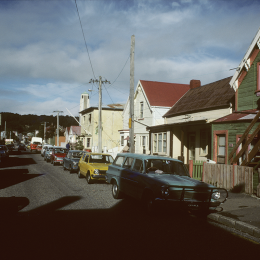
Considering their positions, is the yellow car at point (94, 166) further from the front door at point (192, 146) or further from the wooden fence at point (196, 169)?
the front door at point (192, 146)

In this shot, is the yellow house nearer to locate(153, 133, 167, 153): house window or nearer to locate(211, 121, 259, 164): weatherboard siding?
locate(153, 133, 167, 153): house window

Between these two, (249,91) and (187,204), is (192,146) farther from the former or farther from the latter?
(187,204)

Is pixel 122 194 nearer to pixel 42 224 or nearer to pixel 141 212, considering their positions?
pixel 141 212

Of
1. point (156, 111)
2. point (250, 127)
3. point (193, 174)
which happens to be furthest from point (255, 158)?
point (156, 111)

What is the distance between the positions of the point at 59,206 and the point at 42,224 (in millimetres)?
2003

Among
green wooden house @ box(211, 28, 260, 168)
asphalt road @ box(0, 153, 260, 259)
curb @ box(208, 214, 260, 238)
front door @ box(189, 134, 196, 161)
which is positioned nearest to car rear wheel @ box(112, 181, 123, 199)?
asphalt road @ box(0, 153, 260, 259)

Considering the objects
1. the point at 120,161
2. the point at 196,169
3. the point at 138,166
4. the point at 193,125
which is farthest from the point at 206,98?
the point at 138,166

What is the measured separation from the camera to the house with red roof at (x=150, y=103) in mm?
26594

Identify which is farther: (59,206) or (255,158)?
(255,158)

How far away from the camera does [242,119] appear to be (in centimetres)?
1315

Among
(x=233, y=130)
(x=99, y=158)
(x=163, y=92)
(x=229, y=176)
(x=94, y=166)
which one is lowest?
(x=229, y=176)

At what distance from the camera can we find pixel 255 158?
12445 millimetres

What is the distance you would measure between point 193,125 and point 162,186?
466 inches

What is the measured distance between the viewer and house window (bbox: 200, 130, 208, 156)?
1980 cm
